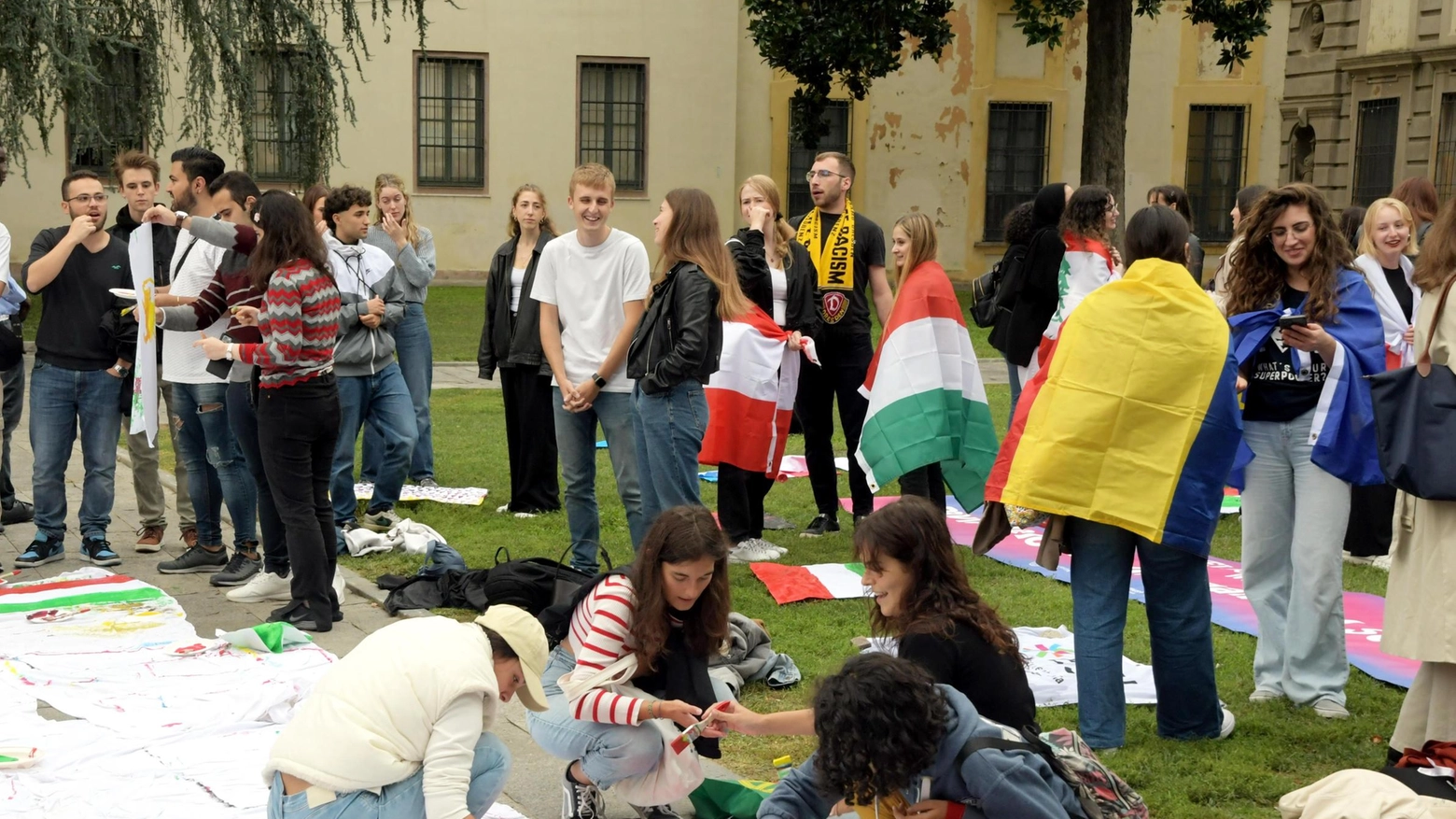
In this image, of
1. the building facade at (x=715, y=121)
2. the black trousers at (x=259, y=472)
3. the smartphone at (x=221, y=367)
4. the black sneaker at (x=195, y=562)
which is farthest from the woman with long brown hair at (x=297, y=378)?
the building facade at (x=715, y=121)

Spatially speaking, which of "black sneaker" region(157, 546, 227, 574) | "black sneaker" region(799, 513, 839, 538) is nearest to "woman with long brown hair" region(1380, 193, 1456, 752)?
"black sneaker" region(799, 513, 839, 538)

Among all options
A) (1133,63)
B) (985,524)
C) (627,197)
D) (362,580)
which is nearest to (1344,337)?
(985,524)

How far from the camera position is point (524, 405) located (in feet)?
29.0

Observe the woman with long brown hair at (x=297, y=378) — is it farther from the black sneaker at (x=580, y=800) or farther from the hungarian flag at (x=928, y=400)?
the hungarian flag at (x=928, y=400)

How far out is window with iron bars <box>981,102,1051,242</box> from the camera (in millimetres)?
29406

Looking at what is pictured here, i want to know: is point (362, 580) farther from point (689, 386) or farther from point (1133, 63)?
point (1133, 63)

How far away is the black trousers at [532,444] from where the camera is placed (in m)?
8.77

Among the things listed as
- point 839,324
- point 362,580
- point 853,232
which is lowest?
point 362,580

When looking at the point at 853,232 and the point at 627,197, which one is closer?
the point at 853,232

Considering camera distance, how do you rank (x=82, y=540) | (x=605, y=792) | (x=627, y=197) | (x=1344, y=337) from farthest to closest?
1. (x=627, y=197)
2. (x=82, y=540)
3. (x=1344, y=337)
4. (x=605, y=792)

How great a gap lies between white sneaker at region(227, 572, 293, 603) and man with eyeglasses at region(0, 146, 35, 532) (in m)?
1.45

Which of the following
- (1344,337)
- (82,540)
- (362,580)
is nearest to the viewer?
(1344,337)

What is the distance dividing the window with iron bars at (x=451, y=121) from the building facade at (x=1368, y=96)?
16.2m

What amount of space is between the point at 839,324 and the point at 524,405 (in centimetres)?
204
